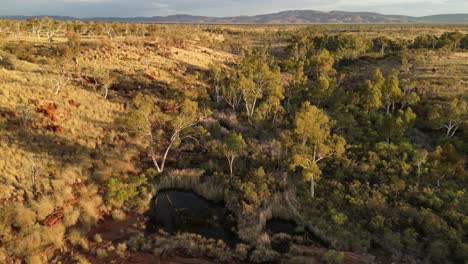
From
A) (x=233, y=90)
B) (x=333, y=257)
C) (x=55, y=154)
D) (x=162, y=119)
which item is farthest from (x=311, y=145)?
(x=55, y=154)

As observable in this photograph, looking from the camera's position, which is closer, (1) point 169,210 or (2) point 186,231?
(2) point 186,231

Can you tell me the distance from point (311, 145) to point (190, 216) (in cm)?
1396

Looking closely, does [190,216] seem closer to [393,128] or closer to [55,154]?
[55,154]

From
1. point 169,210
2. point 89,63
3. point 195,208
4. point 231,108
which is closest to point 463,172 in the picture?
point 195,208

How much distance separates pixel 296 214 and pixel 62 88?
37.4 metres

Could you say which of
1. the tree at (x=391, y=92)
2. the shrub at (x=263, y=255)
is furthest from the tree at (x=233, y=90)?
the shrub at (x=263, y=255)

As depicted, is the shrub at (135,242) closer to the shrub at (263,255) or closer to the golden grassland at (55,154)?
the golden grassland at (55,154)

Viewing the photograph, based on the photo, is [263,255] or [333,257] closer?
[333,257]

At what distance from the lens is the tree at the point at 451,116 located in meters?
39.5

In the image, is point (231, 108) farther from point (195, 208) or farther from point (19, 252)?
point (19, 252)

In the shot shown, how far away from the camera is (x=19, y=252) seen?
20.4m

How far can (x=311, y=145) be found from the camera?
31484mm

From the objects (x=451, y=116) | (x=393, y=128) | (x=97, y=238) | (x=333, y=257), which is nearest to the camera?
(x=333, y=257)

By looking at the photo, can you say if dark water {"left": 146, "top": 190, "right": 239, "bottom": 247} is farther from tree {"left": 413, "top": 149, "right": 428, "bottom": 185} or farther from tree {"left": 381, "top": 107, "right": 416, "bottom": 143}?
tree {"left": 381, "top": 107, "right": 416, "bottom": 143}
